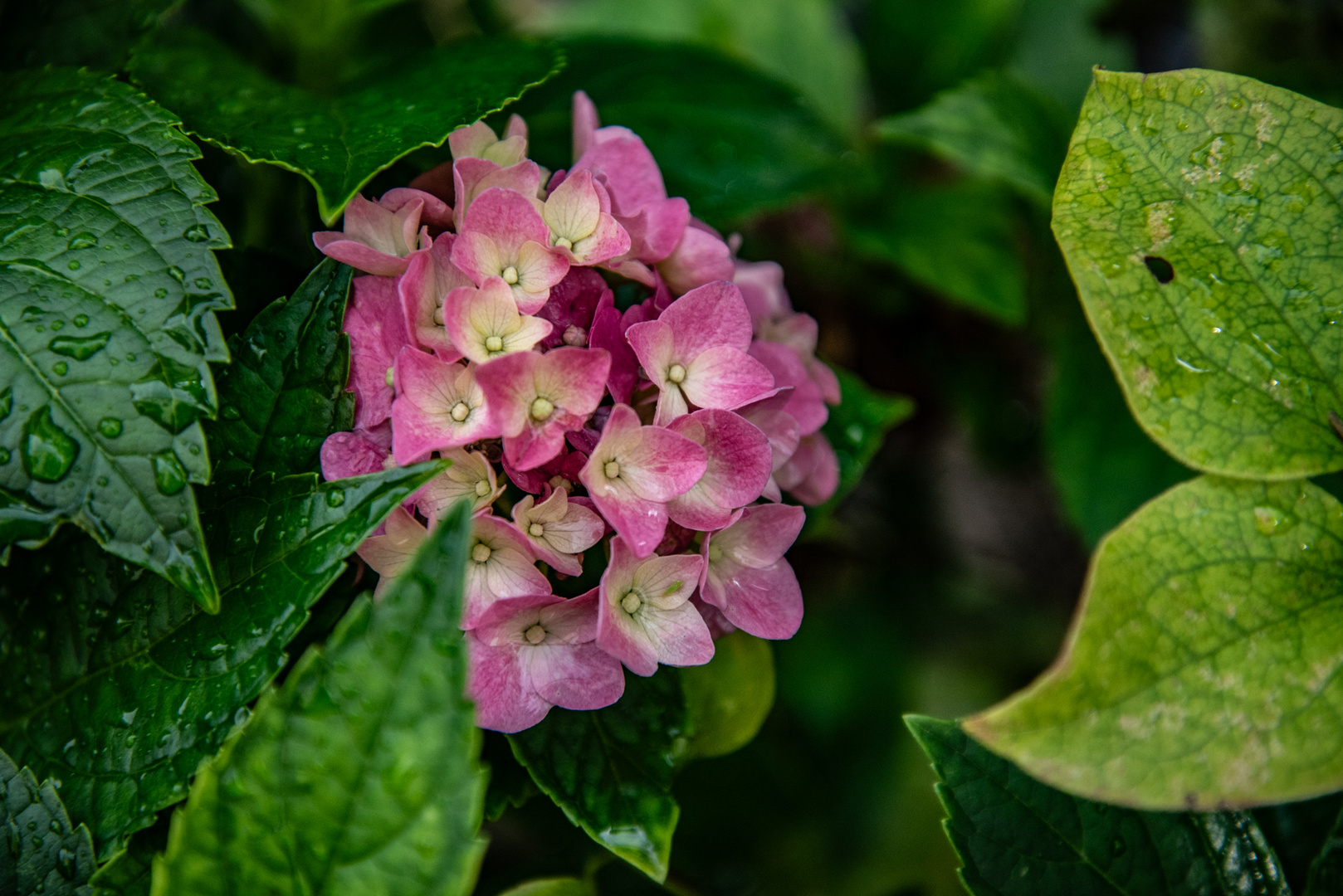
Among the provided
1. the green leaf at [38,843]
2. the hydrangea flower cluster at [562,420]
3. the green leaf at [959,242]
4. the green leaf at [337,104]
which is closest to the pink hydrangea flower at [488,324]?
the hydrangea flower cluster at [562,420]

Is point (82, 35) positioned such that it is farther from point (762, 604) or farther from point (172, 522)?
point (762, 604)

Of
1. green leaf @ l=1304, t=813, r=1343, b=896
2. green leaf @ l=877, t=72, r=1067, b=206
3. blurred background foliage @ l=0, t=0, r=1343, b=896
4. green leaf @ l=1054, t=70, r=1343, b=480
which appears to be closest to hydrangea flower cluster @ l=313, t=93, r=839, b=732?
blurred background foliage @ l=0, t=0, r=1343, b=896

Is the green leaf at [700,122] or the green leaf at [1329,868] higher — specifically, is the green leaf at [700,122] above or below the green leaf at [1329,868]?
above

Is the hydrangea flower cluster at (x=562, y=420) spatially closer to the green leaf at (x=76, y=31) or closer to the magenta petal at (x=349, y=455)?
the magenta petal at (x=349, y=455)

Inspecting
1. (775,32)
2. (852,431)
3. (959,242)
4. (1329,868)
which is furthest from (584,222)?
(775,32)

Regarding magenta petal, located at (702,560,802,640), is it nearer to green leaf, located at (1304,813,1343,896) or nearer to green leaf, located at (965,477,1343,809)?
green leaf, located at (965,477,1343,809)

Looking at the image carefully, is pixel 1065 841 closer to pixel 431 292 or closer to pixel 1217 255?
pixel 1217 255

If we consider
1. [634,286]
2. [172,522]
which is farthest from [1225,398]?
[172,522]
